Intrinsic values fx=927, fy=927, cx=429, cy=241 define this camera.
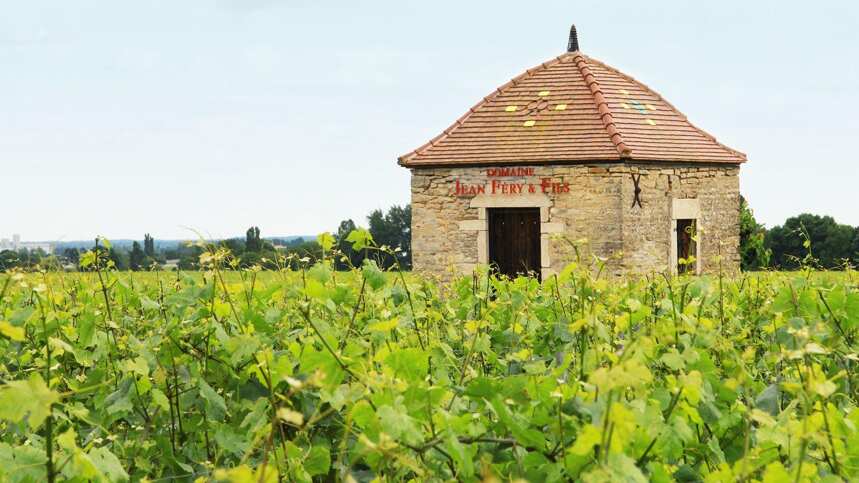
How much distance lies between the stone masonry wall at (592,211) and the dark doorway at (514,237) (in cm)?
39

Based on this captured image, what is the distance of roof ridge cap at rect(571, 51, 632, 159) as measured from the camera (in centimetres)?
1744

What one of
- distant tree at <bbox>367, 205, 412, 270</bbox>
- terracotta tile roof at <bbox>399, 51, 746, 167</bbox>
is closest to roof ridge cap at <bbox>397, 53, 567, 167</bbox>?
terracotta tile roof at <bbox>399, 51, 746, 167</bbox>

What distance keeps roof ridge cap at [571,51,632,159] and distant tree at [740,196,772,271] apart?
6106 mm

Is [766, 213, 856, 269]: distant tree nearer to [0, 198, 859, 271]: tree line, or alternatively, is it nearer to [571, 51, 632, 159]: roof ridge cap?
[0, 198, 859, 271]: tree line

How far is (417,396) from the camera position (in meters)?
2.30

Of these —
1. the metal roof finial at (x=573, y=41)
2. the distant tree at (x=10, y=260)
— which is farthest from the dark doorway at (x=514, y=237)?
the distant tree at (x=10, y=260)

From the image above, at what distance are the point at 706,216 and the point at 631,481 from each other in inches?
719

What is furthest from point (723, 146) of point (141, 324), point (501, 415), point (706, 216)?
point (501, 415)

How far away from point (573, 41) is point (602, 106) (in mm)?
3598

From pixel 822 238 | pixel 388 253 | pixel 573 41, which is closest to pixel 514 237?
pixel 573 41

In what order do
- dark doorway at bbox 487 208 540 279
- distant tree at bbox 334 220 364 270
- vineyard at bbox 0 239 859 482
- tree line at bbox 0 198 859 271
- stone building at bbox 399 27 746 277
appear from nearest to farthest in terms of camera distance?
vineyard at bbox 0 239 859 482
distant tree at bbox 334 220 364 270
tree line at bbox 0 198 859 271
stone building at bbox 399 27 746 277
dark doorway at bbox 487 208 540 279

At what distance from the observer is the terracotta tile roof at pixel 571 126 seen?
18.0m

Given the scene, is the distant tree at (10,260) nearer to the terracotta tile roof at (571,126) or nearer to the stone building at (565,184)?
the stone building at (565,184)

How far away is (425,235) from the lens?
60.2ft
